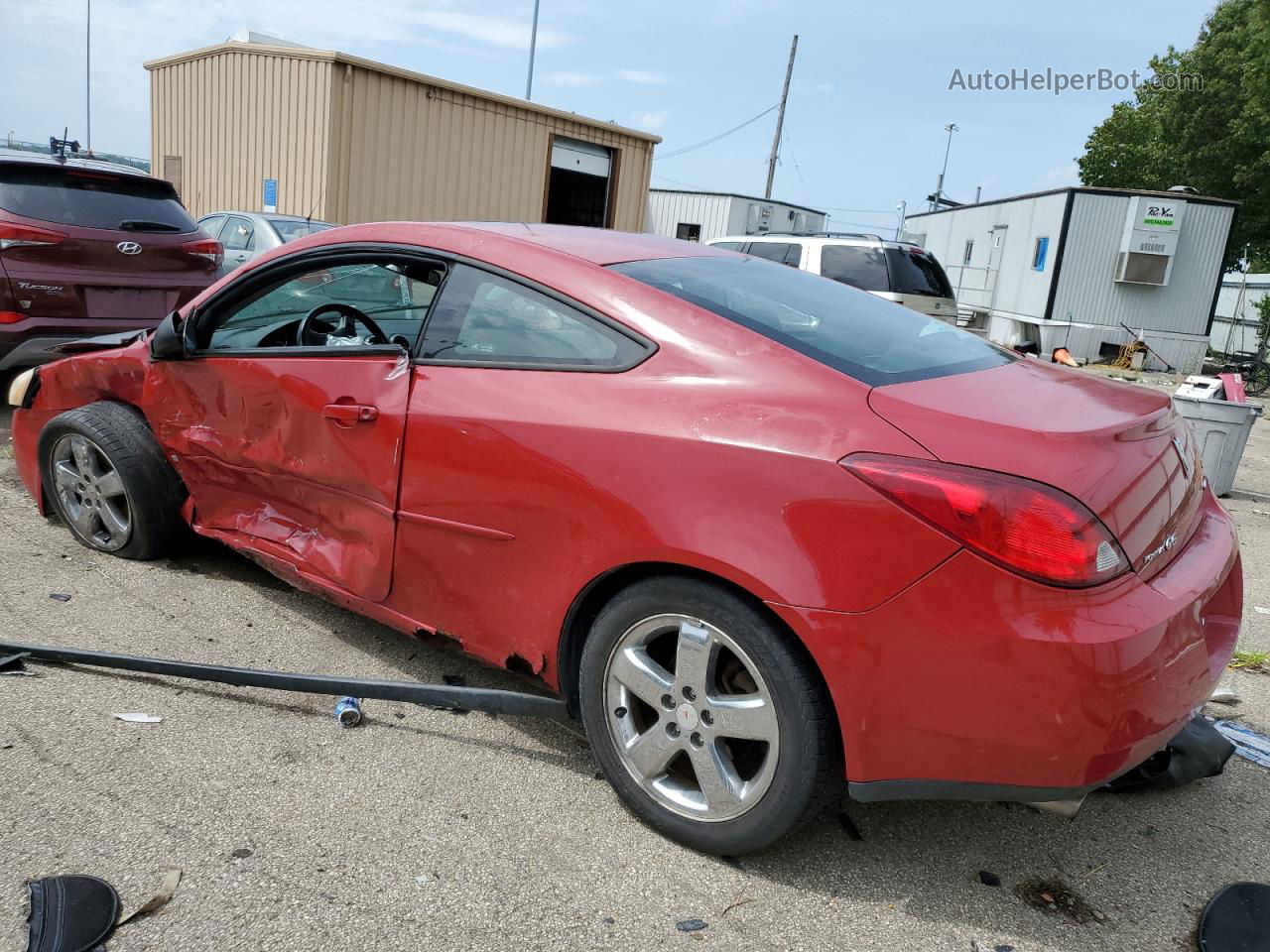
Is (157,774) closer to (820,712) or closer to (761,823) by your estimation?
(761,823)

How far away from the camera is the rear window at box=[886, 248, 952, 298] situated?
11.7 meters

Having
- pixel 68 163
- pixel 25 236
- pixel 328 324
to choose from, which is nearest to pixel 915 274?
pixel 68 163

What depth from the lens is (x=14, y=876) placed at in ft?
7.22

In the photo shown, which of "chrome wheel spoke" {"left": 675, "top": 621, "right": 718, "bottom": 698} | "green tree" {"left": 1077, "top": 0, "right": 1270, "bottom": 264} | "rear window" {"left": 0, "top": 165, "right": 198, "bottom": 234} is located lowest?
"chrome wheel spoke" {"left": 675, "top": 621, "right": 718, "bottom": 698}

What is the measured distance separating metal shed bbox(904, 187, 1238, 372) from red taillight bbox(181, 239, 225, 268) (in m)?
17.2

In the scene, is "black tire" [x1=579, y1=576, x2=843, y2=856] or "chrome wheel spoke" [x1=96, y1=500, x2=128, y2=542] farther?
"chrome wheel spoke" [x1=96, y1=500, x2=128, y2=542]

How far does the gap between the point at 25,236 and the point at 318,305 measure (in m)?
3.76

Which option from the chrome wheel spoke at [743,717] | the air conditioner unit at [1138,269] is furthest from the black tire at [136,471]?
the air conditioner unit at [1138,269]

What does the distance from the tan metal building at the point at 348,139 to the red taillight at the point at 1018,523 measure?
590 inches

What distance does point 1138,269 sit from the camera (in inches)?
789

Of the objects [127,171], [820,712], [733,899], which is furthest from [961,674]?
[127,171]

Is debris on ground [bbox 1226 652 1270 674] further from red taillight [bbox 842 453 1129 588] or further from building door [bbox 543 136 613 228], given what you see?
building door [bbox 543 136 613 228]

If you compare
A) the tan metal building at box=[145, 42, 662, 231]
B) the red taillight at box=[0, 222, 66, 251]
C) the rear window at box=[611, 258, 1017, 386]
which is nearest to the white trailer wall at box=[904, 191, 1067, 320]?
the tan metal building at box=[145, 42, 662, 231]

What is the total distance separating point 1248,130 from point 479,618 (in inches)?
1132
